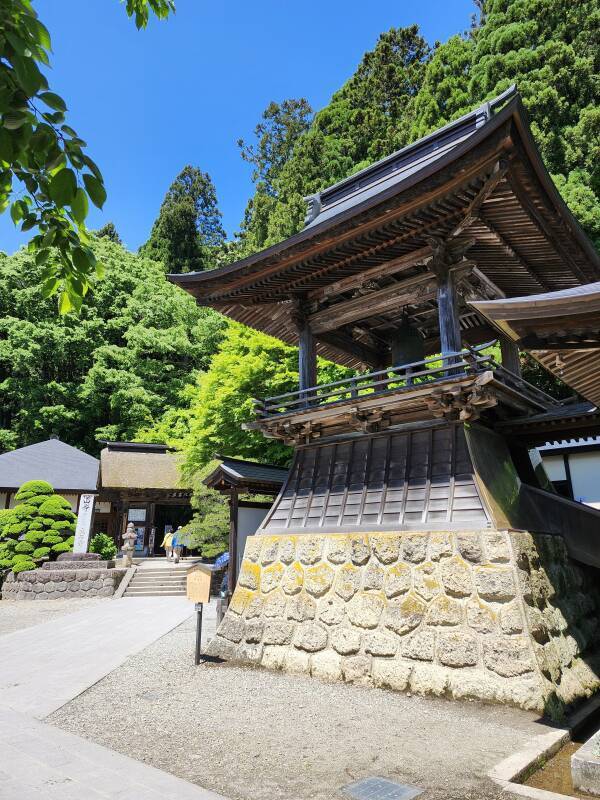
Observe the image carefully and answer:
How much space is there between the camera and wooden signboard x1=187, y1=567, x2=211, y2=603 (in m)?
8.21

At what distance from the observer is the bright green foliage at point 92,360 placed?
33.6 meters

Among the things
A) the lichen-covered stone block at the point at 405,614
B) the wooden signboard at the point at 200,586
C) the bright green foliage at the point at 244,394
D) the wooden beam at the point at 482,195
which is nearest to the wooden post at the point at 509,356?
the wooden beam at the point at 482,195

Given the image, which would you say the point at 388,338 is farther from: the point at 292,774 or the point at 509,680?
the point at 292,774

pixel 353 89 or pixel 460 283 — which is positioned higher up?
pixel 353 89

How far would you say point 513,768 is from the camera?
4031 mm

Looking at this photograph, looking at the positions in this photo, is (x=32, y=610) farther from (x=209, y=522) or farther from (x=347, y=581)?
(x=347, y=581)

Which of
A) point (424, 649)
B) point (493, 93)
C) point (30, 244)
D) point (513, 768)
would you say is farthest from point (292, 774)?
point (493, 93)

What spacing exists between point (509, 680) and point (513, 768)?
5.96 ft

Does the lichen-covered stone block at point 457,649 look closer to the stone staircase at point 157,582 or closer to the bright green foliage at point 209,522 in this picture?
the bright green foliage at point 209,522

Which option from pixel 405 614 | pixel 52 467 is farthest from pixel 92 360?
pixel 405 614

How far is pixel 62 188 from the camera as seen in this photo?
1.92 m

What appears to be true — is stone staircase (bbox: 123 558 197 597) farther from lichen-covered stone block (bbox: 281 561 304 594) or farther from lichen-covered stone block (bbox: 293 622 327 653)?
lichen-covered stone block (bbox: 293 622 327 653)

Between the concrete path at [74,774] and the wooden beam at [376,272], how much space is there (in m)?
7.25

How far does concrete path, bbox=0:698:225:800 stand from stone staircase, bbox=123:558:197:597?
42.5ft
